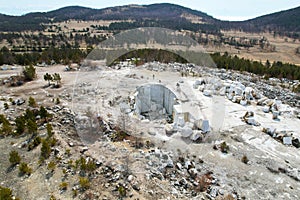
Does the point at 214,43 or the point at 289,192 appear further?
the point at 214,43

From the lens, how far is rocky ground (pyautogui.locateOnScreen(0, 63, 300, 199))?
7418 mm

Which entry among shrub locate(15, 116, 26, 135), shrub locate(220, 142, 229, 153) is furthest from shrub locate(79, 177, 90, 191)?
shrub locate(220, 142, 229, 153)

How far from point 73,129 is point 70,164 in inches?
117

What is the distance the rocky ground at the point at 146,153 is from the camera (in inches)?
292

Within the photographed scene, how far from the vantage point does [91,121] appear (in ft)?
38.3

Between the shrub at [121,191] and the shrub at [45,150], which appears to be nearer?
the shrub at [121,191]

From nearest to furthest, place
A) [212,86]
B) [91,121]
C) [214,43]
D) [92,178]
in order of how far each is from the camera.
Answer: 1. [92,178]
2. [91,121]
3. [212,86]
4. [214,43]

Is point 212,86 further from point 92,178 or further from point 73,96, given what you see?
point 92,178

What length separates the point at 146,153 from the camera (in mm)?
9273

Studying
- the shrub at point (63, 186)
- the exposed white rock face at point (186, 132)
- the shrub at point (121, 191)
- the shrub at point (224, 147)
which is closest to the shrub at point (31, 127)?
the shrub at point (63, 186)

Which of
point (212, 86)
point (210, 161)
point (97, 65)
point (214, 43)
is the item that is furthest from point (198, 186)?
point (214, 43)

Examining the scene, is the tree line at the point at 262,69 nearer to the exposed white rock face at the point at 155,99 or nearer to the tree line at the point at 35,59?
the exposed white rock face at the point at 155,99

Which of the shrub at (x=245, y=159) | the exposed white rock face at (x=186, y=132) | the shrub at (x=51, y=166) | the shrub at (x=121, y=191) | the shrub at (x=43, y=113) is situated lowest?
the shrub at (x=245, y=159)

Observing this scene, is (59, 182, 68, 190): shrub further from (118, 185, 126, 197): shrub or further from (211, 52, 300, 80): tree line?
(211, 52, 300, 80): tree line
